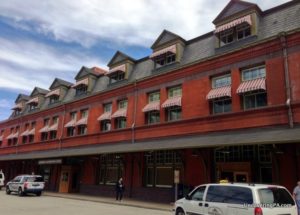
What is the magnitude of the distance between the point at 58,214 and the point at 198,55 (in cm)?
1413

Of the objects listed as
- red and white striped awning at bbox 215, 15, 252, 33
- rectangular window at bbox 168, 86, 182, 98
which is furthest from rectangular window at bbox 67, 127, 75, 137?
red and white striped awning at bbox 215, 15, 252, 33

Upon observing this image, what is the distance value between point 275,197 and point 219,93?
413 inches

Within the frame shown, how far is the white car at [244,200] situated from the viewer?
937 centimetres

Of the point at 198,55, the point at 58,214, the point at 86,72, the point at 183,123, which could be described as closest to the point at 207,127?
the point at 183,123

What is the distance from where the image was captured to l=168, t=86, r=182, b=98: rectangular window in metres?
22.9

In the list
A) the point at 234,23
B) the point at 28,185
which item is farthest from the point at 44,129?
the point at 234,23

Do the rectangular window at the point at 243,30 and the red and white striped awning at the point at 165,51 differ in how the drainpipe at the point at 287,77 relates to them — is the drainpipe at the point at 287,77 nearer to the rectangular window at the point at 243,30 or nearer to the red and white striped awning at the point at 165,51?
the rectangular window at the point at 243,30

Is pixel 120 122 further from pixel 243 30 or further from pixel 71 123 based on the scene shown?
pixel 243 30

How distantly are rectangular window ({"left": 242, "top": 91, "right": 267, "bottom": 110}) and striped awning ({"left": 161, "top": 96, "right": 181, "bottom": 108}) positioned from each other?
4892 millimetres

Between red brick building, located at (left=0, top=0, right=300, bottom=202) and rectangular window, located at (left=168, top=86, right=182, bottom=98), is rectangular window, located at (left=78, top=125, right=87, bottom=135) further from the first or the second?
rectangular window, located at (left=168, top=86, right=182, bottom=98)

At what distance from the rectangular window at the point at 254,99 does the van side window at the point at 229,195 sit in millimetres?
8582

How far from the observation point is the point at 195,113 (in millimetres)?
21047

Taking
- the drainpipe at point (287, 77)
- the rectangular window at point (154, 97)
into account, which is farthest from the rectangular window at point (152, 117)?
the drainpipe at point (287, 77)

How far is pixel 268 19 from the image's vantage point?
20000 millimetres
